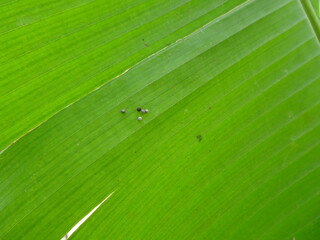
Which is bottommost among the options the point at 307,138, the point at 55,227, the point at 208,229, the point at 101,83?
the point at 208,229

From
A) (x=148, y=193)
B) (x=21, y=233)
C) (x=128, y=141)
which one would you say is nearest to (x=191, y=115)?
(x=128, y=141)

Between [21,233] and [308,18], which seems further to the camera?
[308,18]

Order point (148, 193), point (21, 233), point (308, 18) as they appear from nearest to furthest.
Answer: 1. point (21, 233)
2. point (148, 193)
3. point (308, 18)

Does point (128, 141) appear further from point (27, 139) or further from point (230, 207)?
point (230, 207)

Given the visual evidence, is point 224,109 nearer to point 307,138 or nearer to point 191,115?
point 191,115

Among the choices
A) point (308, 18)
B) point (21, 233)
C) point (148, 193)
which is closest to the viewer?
point (21, 233)

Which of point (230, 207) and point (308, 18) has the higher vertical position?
point (308, 18)
